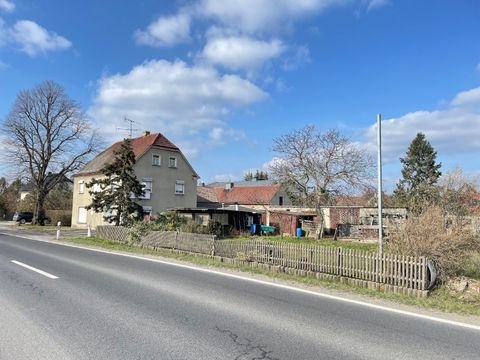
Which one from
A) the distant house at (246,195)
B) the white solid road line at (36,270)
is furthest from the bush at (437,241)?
the distant house at (246,195)

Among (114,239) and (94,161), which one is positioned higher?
(94,161)

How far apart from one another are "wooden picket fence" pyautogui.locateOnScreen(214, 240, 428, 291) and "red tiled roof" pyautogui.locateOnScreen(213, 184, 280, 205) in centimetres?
5006

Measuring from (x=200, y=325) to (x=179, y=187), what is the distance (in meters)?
41.3

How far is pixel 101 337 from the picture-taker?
590cm

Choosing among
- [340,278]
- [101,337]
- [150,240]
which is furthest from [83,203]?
[101,337]

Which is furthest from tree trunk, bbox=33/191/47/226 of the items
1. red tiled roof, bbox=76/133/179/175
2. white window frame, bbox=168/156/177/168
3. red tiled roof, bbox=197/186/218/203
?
red tiled roof, bbox=197/186/218/203

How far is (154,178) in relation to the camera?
147ft

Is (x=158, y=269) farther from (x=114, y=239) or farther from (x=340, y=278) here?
(x=114, y=239)

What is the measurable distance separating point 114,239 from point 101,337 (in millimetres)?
19728

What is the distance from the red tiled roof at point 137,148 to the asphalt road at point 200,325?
34997 millimetres

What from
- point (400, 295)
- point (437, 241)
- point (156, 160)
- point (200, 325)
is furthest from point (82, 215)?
point (200, 325)

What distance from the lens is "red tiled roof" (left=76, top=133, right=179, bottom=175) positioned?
4492 cm

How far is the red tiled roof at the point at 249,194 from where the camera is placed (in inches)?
2603

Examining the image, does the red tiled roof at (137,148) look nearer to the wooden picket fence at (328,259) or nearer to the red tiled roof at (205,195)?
the red tiled roof at (205,195)
